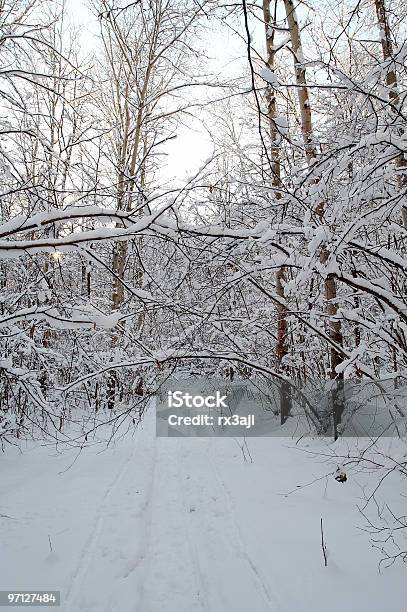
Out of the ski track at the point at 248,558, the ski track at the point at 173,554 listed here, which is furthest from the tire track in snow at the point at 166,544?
the ski track at the point at 248,558

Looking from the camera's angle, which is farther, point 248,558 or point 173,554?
point 173,554

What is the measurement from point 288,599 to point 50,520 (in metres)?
2.80

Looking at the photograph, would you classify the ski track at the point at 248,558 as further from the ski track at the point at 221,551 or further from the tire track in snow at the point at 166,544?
the tire track in snow at the point at 166,544

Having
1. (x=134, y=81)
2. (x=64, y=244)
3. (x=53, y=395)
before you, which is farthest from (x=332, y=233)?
(x=134, y=81)

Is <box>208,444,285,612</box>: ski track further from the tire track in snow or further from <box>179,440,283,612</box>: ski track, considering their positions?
the tire track in snow

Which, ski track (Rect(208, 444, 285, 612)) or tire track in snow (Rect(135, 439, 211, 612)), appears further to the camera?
tire track in snow (Rect(135, 439, 211, 612))

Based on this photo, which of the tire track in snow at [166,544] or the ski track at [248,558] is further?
the tire track in snow at [166,544]

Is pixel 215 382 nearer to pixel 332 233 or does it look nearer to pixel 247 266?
pixel 247 266

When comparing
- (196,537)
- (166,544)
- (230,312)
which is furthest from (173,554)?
(230,312)

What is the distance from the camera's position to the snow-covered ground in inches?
126

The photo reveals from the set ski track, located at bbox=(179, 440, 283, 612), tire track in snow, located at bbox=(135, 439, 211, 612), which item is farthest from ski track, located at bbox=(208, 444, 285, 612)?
tire track in snow, located at bbox=(135, 439, 211, 612)

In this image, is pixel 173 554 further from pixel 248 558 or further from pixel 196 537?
pixel 248 558

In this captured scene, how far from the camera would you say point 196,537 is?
4223mm

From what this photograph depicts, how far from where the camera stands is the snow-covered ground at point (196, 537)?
3211mm
